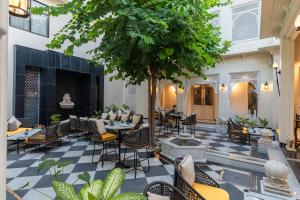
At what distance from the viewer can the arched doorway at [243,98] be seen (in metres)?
10.6

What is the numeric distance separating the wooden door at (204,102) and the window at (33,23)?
9.15 metres

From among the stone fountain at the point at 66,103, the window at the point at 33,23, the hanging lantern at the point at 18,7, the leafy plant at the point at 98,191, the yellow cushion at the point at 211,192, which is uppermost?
the window at the point at 33,23

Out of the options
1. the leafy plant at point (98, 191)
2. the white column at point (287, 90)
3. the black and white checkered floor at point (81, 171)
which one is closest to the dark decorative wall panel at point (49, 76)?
the black and white checkered floor at point (81, 171)

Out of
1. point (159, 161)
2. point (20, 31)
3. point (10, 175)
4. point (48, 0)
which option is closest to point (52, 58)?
point (20, 31)

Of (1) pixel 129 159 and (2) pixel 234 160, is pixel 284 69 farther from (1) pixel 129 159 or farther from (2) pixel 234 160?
(1) pixel 129 159

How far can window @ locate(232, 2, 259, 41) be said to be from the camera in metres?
8.58

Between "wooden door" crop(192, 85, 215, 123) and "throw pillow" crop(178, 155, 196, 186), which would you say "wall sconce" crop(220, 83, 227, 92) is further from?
"throw pillow" crop(178, 155, 196, 186)

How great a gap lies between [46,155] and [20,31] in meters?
5.16

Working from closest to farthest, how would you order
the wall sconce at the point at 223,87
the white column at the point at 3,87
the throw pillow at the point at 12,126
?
the white column at the point at 3,87, the throw pillow at the point at 12,126, the wall sconce at the point at 223,87

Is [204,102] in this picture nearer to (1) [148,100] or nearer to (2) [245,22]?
(2) [245,22]

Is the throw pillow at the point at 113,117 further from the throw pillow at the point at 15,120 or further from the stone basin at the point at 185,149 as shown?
the stone basin at the point at 185,149

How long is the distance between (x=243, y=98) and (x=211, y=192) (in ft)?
32.3

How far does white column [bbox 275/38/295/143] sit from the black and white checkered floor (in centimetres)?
124

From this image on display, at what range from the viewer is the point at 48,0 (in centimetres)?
818
